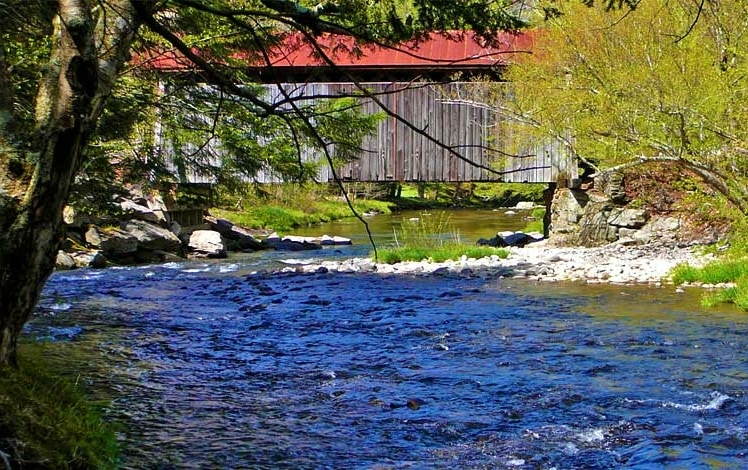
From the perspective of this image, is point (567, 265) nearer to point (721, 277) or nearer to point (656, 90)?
point (721, 277)

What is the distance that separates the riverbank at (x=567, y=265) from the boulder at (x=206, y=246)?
8.70ft

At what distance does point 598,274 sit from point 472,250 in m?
3.20

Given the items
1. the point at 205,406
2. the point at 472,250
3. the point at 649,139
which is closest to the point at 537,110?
the point at 472,250

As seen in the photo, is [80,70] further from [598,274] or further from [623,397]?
[598,274]

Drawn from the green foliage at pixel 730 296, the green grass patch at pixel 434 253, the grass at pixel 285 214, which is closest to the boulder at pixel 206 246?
the green grass patch at pixel 434 253

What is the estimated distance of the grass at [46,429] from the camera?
2.85m

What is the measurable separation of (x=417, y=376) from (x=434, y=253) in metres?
8.60

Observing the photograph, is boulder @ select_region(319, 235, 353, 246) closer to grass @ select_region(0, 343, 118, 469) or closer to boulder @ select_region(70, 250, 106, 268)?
boulder @ select_region(70, 250, 106, 268)

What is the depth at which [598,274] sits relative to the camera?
1252cm

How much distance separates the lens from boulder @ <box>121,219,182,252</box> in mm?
16375

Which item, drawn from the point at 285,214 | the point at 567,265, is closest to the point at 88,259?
the point at 567,265

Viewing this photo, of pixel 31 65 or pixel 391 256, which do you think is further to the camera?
pixel 391 256

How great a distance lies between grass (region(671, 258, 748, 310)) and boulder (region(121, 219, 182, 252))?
1006cm

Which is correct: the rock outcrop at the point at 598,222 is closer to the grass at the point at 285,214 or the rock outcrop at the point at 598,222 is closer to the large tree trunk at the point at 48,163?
the grass at the point at 285,214
